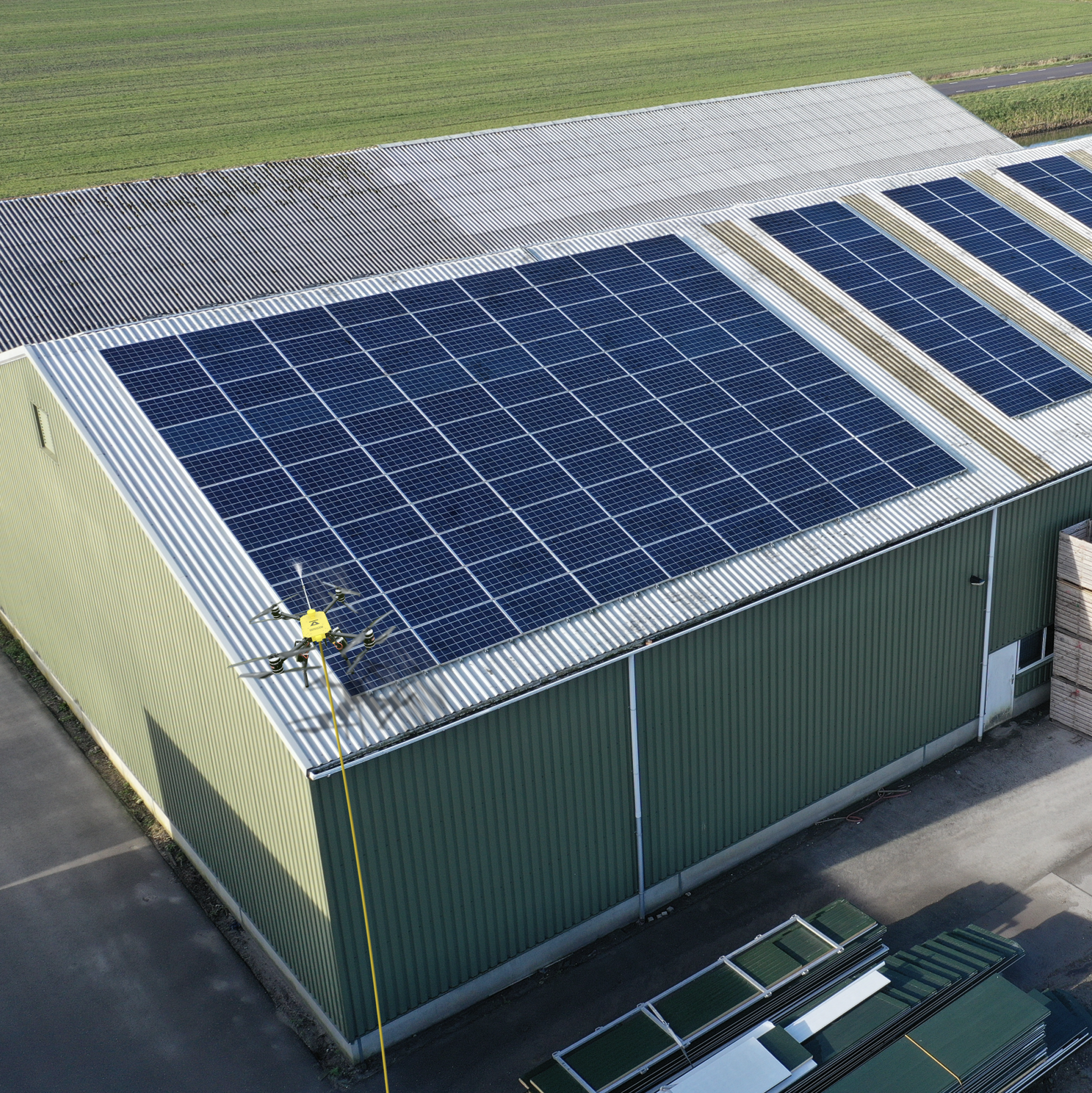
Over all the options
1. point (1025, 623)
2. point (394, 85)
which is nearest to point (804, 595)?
point (1025, 623)

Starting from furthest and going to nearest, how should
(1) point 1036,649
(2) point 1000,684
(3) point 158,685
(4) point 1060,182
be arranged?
(4) point 1060,182 → (1) point 1036,649 → (2) point 1000,684 → (3) point 158,685

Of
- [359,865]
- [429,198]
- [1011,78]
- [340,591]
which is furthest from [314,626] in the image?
[1011,78]

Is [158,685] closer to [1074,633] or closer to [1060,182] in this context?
[1074,633]

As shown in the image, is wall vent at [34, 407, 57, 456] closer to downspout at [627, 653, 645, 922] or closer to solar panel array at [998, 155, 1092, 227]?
downspout at [627, 653, 645, 922]

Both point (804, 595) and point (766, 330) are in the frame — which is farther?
point (766, 330)

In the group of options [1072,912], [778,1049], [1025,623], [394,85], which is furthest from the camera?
[394,85]

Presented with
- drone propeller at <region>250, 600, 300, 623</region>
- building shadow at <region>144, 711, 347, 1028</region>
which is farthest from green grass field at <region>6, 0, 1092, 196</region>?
drone propeller at <region>250, 600, 300, 623</region>

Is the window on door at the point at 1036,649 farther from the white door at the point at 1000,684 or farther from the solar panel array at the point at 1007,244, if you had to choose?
the solar panel array at the point at 1007,244

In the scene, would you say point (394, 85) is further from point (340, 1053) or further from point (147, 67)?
point (340, 1053)
